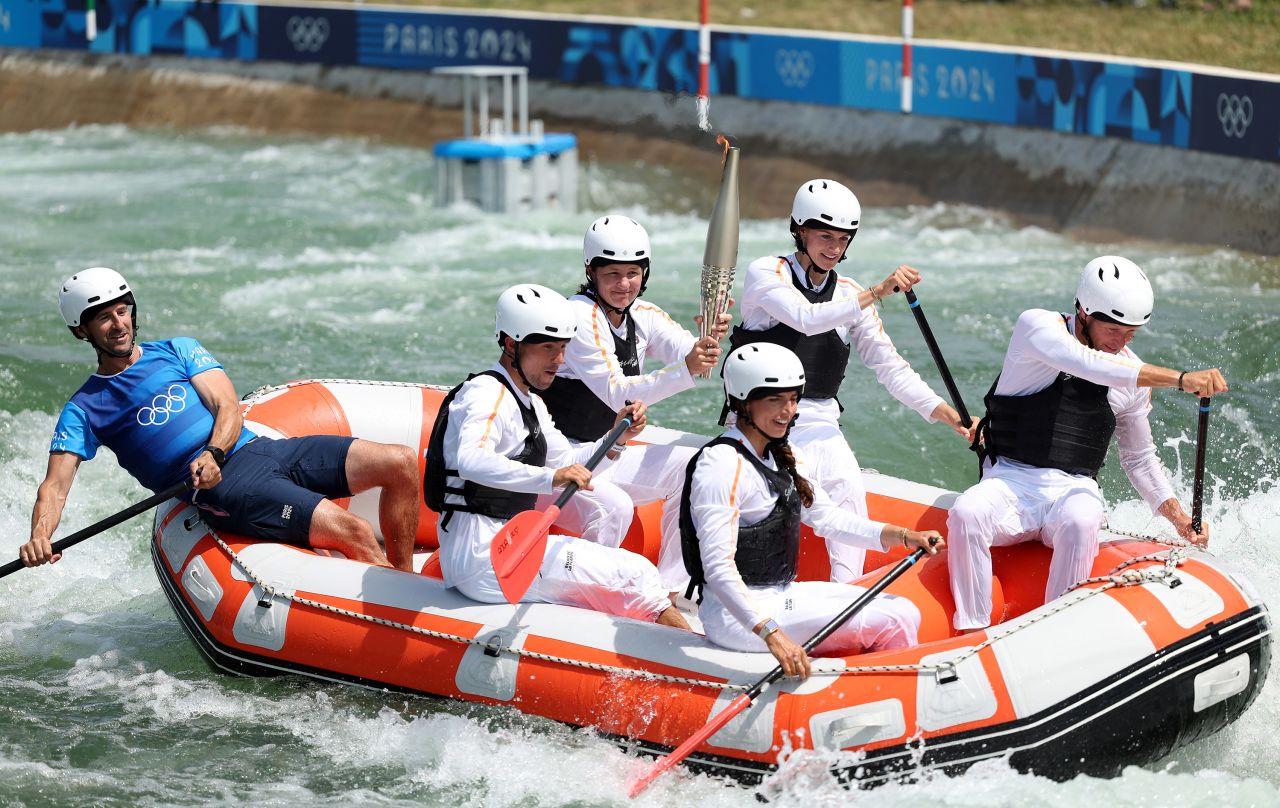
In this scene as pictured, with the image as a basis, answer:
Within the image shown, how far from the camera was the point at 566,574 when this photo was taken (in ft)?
18.8

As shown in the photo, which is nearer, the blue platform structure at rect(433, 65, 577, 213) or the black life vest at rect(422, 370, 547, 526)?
the black life vest at rect(422, 370, 547, 526)

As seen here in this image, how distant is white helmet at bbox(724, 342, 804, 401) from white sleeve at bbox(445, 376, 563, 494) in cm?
73

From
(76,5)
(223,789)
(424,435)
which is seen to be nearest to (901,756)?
(223,789)

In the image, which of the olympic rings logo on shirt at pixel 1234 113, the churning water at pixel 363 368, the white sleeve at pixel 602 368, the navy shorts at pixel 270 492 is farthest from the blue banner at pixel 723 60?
the navy shorts at pixel 270 492

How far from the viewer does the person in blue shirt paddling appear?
6.12m

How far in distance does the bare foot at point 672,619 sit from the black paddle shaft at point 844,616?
1.85 feet

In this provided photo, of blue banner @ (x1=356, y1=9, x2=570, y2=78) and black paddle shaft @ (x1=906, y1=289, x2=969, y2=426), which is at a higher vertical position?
blue banner @ (x1=356, y1=9, x2=570, y2=78)

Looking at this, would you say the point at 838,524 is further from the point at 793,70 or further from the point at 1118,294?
the point at 793,70

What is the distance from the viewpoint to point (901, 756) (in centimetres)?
518

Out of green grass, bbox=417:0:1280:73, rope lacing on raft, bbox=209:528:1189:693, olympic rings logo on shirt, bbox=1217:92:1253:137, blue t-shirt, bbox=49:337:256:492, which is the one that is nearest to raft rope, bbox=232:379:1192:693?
rope lacing on raft, bbox=209:528:1189:693

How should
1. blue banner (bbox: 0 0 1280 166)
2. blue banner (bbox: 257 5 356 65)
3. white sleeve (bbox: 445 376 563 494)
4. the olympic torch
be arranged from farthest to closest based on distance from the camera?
blue banner (bbox: 257 5 356 65) < blue banner (bbox: 0 0 1280 166) < the olympic torch < white sleeve (bbox: 445 376 563 494)

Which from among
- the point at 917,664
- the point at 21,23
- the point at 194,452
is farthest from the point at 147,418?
the point at 21,23

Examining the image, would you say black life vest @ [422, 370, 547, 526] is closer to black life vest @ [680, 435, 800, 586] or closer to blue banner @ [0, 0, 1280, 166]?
black life vest @ [680, 435, 800, 586]

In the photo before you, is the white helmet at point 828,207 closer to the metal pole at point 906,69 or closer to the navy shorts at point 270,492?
the navy shorts at point 270,492
